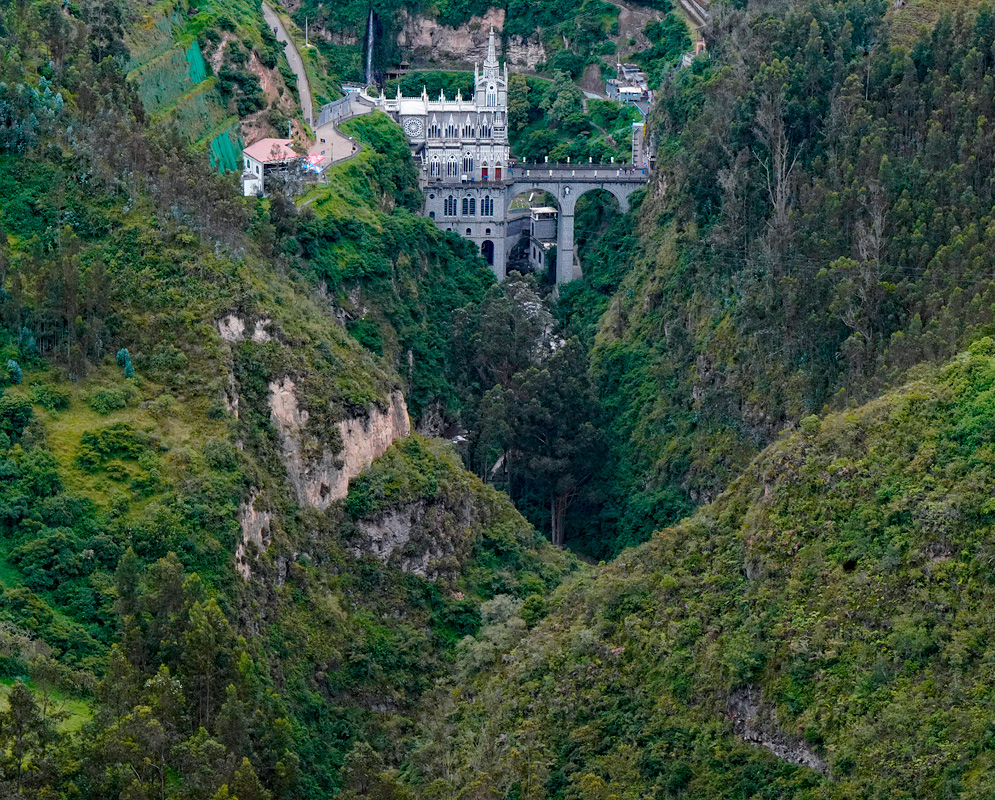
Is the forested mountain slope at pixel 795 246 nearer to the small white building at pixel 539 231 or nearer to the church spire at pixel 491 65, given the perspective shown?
the small white building at pixel 539 231

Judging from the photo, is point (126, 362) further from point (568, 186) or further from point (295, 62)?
point (295, 62)

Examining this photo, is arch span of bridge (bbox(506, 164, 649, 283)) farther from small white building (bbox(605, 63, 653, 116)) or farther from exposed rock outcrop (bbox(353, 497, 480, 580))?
exposed rock outcrop (bbox(353, 497, 480, 580))

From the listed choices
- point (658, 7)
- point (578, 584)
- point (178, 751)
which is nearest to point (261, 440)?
point (578, 584)

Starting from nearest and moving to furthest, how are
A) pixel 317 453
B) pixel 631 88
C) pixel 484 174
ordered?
1. pixel 317 453
2. pixel 484 174
3. pixel 631 88

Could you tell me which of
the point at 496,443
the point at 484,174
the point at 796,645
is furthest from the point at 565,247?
the point at 796,645

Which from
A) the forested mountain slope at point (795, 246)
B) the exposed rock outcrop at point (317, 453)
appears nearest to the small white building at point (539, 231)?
the forested mountain slope at point (795, 246)

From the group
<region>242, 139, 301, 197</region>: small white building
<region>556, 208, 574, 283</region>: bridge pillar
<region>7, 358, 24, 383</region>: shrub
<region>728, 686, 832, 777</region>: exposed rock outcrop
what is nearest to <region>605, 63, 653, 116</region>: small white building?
<region>556, 208, 574, 283</region>: bridge pillar
